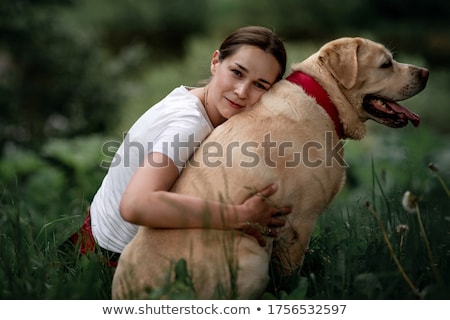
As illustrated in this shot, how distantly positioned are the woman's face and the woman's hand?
461mm

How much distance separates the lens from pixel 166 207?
248 centimetres

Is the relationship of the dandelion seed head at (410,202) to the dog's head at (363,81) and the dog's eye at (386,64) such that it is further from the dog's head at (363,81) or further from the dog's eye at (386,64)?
the dog's eye at (386,64)

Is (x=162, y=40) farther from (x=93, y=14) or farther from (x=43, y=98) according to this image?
(x=43, y=98)

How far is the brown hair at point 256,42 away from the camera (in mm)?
2914

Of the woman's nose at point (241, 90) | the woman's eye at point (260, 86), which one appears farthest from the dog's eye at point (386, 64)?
the woman's nose at point (241, 90)

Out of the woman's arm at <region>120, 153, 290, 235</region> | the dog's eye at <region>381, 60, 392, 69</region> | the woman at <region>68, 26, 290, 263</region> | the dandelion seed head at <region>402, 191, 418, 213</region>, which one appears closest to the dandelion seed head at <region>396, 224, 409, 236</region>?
the dandelion seed head at <region>402, 191, 418, 213</region>

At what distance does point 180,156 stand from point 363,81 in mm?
1065

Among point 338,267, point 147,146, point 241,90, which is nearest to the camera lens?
point 338,267

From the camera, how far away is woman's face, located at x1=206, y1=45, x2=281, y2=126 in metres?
2.90

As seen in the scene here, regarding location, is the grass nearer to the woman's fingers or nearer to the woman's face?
the woman's fingers

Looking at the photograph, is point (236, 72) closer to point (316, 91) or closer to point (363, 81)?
point (316, 91)

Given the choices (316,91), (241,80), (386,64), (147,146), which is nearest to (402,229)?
(316,91)

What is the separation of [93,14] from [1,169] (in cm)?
560

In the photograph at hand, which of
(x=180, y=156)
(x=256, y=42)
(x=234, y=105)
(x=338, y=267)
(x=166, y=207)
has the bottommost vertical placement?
(x=338, y=267)
